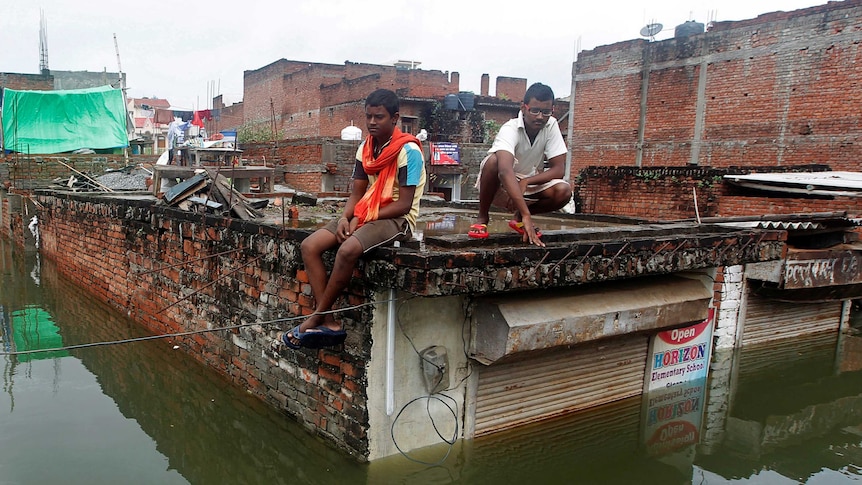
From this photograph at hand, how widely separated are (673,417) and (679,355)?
2.47ft

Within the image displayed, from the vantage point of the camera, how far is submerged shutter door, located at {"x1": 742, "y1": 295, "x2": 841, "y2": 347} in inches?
306

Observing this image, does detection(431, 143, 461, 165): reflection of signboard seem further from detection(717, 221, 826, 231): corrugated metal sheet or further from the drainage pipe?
the drainage pipe

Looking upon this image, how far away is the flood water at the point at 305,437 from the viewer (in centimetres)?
434

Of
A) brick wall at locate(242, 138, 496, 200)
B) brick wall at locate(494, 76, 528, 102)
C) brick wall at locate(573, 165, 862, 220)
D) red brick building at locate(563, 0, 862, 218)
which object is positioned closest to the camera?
brick wall at locate(573, 165, 862, 220)

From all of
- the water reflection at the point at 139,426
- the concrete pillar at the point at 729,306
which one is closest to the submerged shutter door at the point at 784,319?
the concrete pillar at the point at 729,306

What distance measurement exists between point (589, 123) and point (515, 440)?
15.4 m

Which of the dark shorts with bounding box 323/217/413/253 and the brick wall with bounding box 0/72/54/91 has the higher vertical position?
the brick wall with bounding box 0/72/54/91

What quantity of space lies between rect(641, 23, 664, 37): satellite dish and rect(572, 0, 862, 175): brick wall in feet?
1.45

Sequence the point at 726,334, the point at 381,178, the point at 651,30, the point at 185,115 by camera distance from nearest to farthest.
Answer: the point at 381,178 < the point at 726,334 < the point at 651,30 < the point at 185,115

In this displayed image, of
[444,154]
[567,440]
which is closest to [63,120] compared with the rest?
[444,154]

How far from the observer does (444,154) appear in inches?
742

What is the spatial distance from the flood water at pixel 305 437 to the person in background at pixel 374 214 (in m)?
1.07

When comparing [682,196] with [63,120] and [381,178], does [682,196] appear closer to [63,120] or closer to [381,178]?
[381,178]

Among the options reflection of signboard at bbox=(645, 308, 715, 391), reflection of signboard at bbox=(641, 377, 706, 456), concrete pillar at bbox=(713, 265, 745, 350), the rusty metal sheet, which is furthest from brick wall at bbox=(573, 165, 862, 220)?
reflection of signboard at bbox=(641, 377, 706, 456)
